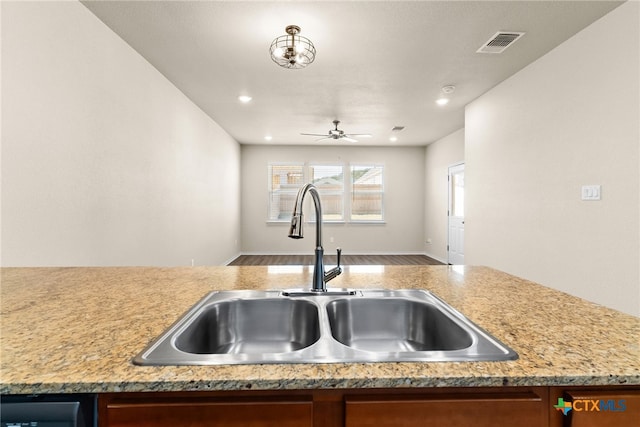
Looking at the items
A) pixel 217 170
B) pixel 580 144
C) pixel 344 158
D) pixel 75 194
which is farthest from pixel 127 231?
pixel 344 158

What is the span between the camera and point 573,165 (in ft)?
8.66

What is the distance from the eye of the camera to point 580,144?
256cm

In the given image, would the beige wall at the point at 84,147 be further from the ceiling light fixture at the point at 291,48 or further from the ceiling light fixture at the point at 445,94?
the ceiling light fixture at the point at 445,94

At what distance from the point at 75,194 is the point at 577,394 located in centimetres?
278

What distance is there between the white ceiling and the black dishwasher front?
2425 millimetres

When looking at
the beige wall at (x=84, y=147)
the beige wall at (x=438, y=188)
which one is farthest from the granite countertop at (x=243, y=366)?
the beige wall at (x=438, y=188)

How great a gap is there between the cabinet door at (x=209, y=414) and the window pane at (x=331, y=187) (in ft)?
22.5

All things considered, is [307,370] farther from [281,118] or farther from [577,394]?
[281,118]

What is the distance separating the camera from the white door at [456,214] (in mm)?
5820

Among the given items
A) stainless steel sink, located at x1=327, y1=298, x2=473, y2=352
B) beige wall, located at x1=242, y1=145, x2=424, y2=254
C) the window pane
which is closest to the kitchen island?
stainless steel sink, located at x1=327, y1=298, x2=473, y2=352

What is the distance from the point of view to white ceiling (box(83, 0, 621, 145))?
7.36 ft

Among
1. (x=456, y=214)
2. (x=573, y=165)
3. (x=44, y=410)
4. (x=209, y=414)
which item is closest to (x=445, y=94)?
(x=573, y=165)

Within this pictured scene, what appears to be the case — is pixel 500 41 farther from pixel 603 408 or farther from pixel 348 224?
pixel 348 224

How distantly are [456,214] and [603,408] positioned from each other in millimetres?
5947
